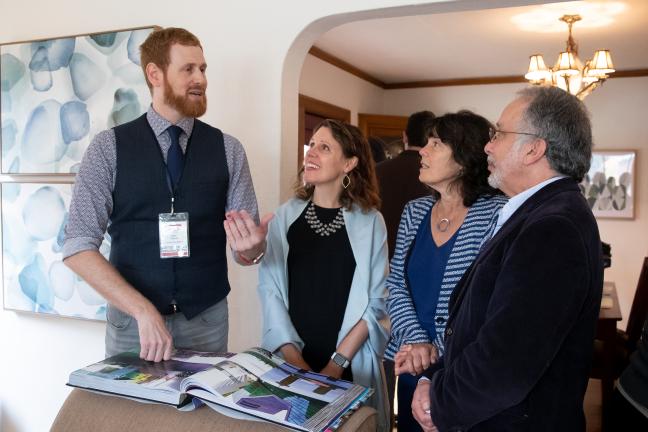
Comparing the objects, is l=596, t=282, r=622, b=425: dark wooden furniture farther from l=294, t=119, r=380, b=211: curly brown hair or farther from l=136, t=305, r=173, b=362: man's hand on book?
l=136, t=305, r=173, b=362: man's hand on book

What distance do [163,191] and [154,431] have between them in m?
0.81

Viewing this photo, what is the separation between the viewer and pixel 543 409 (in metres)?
1.29

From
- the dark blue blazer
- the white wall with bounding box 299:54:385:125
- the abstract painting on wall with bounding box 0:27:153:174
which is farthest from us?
the white wall with bounding box 299:54:385:125

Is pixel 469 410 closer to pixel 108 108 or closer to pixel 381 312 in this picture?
pixel 381 312

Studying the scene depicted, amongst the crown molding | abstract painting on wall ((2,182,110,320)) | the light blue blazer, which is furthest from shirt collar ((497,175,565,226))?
the crown molding

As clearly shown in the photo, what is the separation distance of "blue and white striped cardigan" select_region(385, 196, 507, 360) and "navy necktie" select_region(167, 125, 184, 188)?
2.39 ft

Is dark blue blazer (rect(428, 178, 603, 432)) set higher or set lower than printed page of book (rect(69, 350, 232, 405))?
higher

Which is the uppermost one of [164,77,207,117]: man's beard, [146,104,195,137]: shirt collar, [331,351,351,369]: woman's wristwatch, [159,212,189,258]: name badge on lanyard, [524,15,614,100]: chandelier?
[524,15,614,100]: chandelier

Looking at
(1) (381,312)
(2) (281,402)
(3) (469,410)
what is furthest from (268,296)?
(3) (469,410)

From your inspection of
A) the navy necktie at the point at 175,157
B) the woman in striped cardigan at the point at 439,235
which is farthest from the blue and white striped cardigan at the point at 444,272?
the navy necktie at the point at 175,157

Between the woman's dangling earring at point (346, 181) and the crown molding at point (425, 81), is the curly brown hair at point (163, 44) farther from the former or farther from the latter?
the crown molding at point (425, 81)

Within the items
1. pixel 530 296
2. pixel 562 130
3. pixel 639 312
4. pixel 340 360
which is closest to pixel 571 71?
pixel 639 312

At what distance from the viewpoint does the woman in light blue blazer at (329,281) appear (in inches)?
81.3

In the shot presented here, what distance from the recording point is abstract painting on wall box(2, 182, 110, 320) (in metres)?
2.88
